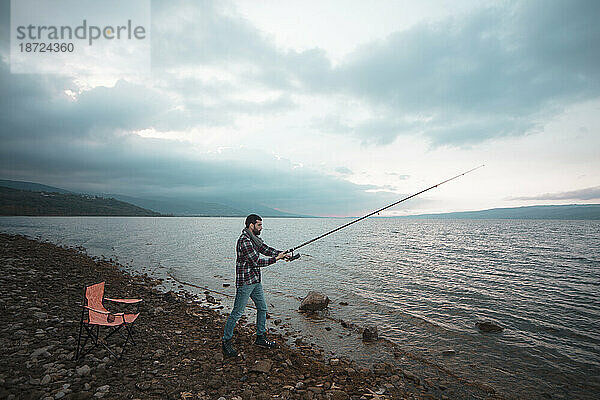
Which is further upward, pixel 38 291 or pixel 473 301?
pixel 38 291

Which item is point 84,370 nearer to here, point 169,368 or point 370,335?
point 169,368

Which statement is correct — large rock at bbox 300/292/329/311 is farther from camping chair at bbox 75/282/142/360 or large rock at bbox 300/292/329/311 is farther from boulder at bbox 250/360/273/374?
camping chair at bbox 75/282/142/360

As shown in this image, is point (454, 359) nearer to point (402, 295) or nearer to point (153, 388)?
point (402, 295)

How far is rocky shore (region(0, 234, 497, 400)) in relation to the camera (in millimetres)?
5188

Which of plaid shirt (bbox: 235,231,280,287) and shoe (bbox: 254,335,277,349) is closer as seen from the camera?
plaid shirt (bbox: 235,231,280,287)

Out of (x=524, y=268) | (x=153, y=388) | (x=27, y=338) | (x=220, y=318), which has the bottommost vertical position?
(x=524, y=268)

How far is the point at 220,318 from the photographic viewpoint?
10562mm

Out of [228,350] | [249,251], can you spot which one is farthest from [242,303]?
[249,251]

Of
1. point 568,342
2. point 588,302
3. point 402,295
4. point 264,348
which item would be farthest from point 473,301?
point 264,348

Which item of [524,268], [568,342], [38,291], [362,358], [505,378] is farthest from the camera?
[524,268]

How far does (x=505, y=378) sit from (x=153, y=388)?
9037mm

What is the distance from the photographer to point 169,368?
6.12 metres

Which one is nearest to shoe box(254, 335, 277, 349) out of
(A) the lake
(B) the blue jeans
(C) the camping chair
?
(B) the blue jeans

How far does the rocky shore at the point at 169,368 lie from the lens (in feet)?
17.0
